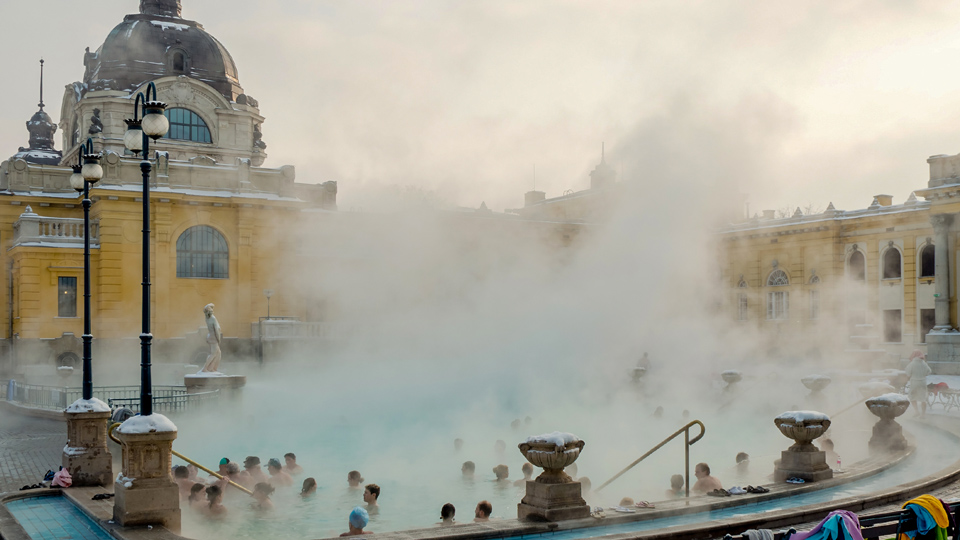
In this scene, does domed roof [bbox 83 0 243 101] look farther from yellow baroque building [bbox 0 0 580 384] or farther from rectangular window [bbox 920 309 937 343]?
rectangular window [bbox 920 309 937 343]

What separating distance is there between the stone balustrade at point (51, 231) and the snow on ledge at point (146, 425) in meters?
25.3

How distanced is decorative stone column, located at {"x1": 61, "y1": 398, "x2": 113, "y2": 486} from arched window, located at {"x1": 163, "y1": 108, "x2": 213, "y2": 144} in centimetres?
2844

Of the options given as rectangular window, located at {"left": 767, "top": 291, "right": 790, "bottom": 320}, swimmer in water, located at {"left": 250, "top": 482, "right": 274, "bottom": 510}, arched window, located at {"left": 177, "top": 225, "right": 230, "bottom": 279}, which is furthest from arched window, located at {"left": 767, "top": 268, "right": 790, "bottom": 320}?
swimmer in water, located at {"left": 250, "top": 482, "right": 274, "bottom": 510}

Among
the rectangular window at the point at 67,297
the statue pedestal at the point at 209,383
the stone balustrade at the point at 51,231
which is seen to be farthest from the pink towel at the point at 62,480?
the rectangular window at the point at 67,297

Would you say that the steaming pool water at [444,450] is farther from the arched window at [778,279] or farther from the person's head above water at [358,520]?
the arched window at [778,279]

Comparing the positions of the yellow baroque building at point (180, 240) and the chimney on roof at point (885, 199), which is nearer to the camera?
the yellow baroque building at point (180, 240)

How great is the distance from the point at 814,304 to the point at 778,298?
2084 millimetres

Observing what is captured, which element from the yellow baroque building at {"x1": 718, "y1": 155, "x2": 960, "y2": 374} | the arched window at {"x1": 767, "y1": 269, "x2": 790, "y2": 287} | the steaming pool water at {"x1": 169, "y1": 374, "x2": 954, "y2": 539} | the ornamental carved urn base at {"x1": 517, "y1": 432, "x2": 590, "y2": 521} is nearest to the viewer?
the ornamental carved urn base at {"x1": 517, "y1": 432, "x2": 590, "y2": 521}

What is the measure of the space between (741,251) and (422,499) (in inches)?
1434

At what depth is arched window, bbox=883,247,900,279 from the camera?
39.3m

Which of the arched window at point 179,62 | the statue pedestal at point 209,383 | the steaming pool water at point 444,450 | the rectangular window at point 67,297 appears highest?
the arched window at point 179,62

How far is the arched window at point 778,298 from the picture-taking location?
43.1 m

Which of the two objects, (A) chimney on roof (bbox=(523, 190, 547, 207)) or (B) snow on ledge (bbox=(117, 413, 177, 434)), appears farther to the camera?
(A) chimney on roof (bbox=(523, 190, 547, 207))

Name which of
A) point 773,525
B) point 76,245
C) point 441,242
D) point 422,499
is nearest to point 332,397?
point 441,242
